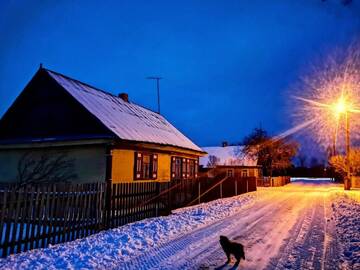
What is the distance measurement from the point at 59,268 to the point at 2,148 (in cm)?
1333

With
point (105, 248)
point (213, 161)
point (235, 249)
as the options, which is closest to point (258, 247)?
point (235, 249)

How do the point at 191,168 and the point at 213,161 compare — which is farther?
the point at 213,161

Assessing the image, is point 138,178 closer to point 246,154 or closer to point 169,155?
point 169,155

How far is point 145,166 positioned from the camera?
59.0 feet

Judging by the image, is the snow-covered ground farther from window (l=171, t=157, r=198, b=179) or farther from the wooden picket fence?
window (l=171, t=157, r=198, b=179)

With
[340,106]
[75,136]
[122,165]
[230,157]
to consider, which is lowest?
[122,165]

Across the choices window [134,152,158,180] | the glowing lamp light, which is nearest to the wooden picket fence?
window [134,152,158,180]

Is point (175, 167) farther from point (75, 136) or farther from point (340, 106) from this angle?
point (340, 106)

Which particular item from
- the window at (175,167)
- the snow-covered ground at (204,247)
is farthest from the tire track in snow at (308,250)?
the window at (175,167)

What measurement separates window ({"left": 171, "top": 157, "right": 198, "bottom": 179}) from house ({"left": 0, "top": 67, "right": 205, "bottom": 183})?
7.67 feet

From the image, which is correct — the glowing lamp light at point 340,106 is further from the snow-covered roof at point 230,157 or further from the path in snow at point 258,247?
the snow-covered roof at point 230,157

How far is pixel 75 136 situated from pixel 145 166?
14.7 feet

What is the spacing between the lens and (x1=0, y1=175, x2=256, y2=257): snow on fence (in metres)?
7.21

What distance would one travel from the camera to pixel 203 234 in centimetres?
926
